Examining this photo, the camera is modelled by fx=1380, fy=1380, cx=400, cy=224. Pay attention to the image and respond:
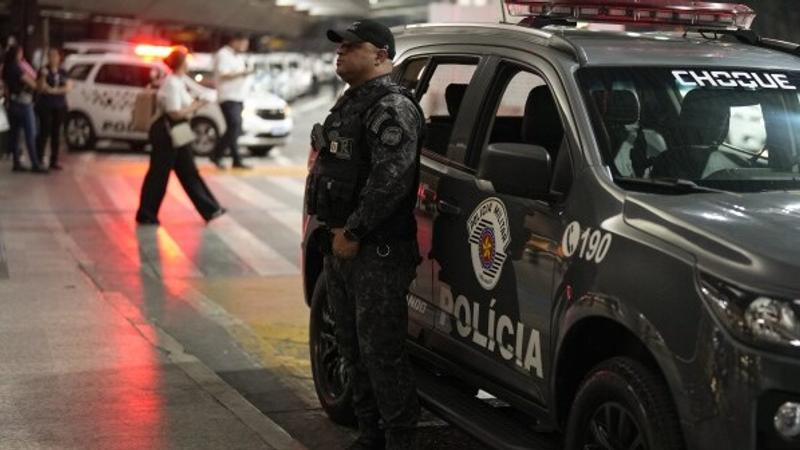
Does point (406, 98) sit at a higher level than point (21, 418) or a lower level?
higher

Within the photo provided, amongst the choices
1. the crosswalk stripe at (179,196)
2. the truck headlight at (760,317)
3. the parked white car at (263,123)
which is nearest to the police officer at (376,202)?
the truck headlight at (760,317)

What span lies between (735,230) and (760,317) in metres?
0.45

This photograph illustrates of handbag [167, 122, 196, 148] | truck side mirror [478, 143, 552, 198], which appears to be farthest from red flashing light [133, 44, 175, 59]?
truck side mirror [478, 143, 552, 198]

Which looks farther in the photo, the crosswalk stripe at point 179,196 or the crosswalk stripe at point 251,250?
the crosswalk stripe at point 179,196

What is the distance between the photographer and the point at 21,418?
6.43 m

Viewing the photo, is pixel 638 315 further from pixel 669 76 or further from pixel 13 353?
pixel 13 353

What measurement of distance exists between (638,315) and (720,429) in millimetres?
486

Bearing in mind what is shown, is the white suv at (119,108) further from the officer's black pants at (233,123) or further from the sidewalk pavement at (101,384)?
the sidewalk pavement at (101,384)

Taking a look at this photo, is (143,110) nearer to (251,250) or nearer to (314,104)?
(251,250)

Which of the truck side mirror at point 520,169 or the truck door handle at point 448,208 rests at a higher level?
the truck side mirror at point 520,169

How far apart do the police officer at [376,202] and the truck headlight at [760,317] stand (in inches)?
71.0

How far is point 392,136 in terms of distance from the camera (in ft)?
17.8

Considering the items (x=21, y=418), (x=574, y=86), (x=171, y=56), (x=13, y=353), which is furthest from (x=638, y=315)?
(x=171, y=56)

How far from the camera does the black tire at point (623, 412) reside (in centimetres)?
416
